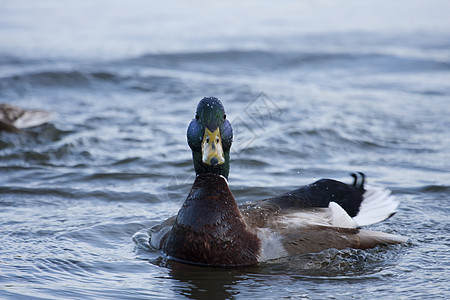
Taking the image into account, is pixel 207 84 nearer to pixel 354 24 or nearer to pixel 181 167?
pixel 181 167

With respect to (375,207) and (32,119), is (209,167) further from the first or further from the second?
(32,119)

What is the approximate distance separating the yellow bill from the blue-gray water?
33.4 inches

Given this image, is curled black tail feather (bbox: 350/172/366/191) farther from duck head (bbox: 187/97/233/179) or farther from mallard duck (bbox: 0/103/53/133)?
mallard duck (bbox: 0/103/53/133)

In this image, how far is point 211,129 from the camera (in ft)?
17.8

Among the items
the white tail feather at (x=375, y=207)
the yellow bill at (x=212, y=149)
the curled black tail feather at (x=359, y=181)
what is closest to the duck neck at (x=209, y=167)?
the yellow bill at (x=212, y=149)

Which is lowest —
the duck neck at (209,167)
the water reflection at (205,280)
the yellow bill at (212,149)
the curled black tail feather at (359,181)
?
the water reflection at (205,280)

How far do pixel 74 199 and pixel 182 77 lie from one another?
632cm

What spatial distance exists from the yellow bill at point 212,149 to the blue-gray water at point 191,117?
849mm

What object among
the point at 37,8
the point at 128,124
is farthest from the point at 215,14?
the point at 128,124

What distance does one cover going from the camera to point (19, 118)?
403 inches

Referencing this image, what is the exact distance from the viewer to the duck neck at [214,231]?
5.39 meters

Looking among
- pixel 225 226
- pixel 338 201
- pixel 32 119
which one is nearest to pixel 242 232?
pixel 225 226

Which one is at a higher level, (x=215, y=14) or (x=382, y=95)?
(x=215, y=14)

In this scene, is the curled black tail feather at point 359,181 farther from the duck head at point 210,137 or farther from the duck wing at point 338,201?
the duck head at point 210,137
